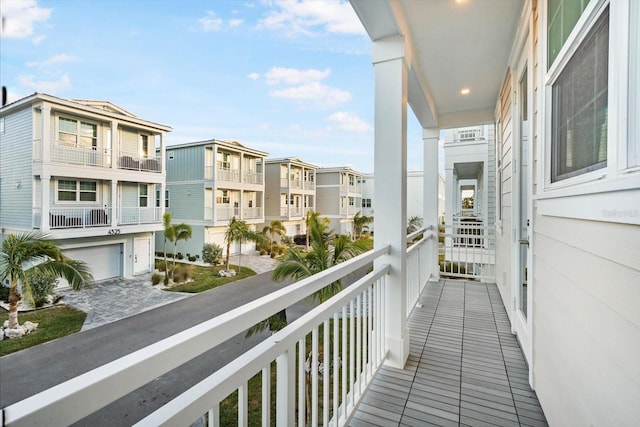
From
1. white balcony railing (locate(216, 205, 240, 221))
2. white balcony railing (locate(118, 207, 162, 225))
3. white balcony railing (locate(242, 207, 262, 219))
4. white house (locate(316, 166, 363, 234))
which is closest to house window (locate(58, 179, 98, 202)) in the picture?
white balcony railing (locate(118, 207, 162, 225))

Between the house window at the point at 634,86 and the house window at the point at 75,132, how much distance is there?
3.89 metres

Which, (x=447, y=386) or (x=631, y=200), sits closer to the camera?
(x=631, y=200)

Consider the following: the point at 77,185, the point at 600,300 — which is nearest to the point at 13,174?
the point at 600,300

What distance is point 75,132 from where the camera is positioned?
11.6 feet

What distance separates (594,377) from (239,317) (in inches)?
47.1

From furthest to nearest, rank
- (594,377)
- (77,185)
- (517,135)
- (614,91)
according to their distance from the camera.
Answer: (77,185) < (517,135) < (594,377) < (614,91)

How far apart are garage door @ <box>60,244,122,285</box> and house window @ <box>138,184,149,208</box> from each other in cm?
153

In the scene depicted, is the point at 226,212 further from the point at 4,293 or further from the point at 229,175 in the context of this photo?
the point at 4,293

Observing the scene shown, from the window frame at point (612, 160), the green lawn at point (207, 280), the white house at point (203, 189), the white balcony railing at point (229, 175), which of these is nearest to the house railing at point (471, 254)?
the window frame at point (612, 160)

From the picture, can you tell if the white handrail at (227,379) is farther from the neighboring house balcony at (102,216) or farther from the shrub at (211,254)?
the shrub at (211,254)

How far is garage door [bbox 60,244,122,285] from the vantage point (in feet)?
23.9

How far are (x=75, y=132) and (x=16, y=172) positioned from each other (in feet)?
8.43

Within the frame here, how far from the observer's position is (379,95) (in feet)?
7.19

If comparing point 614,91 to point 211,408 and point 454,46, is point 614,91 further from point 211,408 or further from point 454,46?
point 454,46
